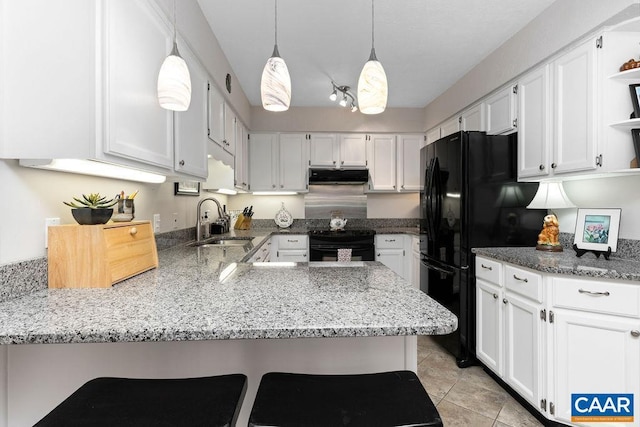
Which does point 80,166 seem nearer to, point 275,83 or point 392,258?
point 275,83

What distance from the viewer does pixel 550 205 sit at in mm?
2322

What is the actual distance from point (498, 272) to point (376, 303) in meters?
1.62

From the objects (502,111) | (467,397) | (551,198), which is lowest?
(467,397)

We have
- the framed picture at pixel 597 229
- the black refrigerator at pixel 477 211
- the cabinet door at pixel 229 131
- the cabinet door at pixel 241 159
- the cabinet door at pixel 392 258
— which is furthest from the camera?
the cabinet door at pixel 392 258

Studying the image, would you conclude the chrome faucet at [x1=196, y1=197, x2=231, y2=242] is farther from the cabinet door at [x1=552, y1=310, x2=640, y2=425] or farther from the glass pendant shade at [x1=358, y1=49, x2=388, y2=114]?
the cabinet door at [x1=552, y1=310, x2=640, y2=425]

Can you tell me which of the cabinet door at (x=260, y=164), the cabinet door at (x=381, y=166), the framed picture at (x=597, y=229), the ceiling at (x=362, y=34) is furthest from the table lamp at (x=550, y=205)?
the cabinet door at (x=260, y=164)

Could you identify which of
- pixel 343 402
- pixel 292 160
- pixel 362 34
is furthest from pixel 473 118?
pixel 343 402

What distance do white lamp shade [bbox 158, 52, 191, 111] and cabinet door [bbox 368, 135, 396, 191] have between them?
3335 mm

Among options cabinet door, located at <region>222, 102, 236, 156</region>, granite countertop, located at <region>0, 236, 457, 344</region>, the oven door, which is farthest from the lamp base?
cabinet door, located at <region>222, 102, 236, 156</region>

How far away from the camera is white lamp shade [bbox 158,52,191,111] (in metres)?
1.18

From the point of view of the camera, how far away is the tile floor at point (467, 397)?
1881 mm

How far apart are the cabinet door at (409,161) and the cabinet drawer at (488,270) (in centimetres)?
204

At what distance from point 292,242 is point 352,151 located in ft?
4.84

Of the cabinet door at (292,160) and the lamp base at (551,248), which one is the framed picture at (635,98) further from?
the cabinet door at (292,160)
